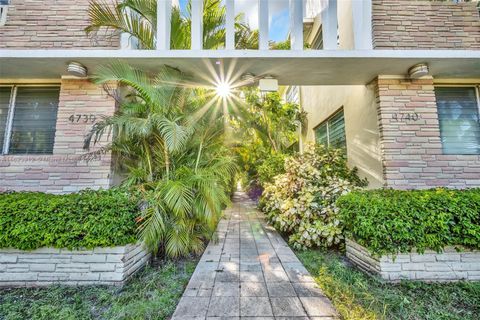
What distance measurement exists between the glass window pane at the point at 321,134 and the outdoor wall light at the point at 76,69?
22.5 ft

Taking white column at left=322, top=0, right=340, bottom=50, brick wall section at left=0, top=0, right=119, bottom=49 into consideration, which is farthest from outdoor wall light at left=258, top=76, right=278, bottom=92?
brick wall section at left=0, top=0, right=119, bottom=49

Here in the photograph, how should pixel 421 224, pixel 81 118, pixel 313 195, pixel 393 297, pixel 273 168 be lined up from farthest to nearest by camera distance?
pixel 273 168 < pixel 313 195 < pixel 81 118 < pixel 421 224 < pixel 393 297

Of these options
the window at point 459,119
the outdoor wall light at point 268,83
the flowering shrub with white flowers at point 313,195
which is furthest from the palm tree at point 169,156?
the window at point 459,119

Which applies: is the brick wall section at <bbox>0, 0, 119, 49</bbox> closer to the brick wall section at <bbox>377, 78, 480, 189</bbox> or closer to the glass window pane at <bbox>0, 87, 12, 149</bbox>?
the glass window pane at <bbox>0, 87, 12, 149</bbox>

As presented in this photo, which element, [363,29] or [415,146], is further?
[415,146]

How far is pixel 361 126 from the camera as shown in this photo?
203 inches

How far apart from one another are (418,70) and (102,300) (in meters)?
6.23

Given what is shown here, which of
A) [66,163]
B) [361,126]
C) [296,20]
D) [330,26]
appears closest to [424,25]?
[330,26]

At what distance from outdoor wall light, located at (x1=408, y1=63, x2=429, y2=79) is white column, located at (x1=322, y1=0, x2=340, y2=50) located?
1582mm

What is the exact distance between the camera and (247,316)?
7.40 ft

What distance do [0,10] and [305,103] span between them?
9224 mm

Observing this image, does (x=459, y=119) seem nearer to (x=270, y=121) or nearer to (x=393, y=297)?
(x=393, y=297)

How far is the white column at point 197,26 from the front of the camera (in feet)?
13.2

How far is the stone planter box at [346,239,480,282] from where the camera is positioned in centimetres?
300
